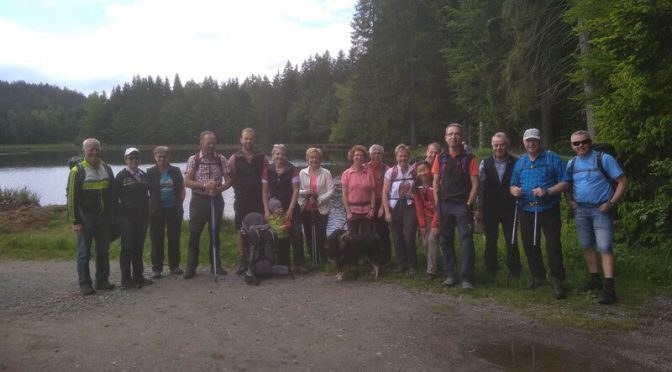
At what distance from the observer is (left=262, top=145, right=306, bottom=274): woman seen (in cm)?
712

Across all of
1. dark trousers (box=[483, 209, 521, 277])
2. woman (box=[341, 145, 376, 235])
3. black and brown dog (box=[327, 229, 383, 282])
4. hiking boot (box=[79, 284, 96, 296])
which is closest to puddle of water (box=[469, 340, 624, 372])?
dark trousers (box=[483, 209, 521, 277])

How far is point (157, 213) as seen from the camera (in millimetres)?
6930

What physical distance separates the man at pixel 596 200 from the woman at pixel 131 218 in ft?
17.0

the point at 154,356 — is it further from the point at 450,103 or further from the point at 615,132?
the point at 450,103

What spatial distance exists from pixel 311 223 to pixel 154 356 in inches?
140

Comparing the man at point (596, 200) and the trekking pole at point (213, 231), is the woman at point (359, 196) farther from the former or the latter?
the man at point (596, 200)

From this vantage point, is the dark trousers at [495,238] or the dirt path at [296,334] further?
the dark trousers at [495,238]

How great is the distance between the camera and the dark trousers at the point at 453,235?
6117 millimetres

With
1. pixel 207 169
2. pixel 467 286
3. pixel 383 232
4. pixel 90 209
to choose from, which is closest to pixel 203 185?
pixel 207 169

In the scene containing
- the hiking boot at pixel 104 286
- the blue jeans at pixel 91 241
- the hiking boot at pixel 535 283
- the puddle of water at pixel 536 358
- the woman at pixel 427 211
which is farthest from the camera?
the woman at pixel 427 211

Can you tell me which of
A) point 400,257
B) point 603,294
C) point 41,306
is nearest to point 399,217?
point 400,257

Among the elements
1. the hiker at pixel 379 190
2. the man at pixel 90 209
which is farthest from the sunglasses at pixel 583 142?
the man at pixel 90 209

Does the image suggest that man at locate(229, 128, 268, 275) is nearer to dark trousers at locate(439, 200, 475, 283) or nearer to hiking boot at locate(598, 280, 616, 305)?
dark trousers at locate(439, 200, 475, 283)

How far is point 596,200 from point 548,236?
0.67m
